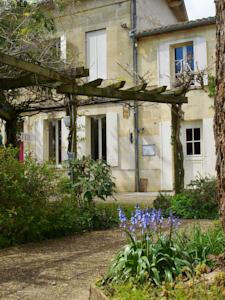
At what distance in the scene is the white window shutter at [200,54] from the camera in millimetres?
14031

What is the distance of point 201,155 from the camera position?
14320 mm

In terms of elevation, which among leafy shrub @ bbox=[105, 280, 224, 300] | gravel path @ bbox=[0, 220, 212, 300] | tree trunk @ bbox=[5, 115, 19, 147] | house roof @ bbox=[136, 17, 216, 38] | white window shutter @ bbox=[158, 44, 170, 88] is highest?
house roof @ bbox=[136, 17, 216, 38]

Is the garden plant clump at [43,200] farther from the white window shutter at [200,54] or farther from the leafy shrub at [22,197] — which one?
the white window shutter at [200,54]

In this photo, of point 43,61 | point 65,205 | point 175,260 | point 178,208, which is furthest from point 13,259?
point 43,61

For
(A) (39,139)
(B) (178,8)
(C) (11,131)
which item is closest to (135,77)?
(A) (39,139)

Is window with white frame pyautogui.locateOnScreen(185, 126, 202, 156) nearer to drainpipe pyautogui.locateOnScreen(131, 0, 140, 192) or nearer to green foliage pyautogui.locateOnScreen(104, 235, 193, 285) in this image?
drainpipe pyautogui.locateOnScreen(131, 0, 140, 192)

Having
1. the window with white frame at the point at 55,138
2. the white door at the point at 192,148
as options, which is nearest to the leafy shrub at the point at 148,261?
the white door at the point at 192,148

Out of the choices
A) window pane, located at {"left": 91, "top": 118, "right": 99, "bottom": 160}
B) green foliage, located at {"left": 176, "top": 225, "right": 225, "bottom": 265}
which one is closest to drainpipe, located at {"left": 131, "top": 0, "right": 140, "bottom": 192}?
window pane, located at {"left": 91, "top": 118, "right": 99, "bottom": 160}

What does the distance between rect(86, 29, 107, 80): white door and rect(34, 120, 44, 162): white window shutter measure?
2742 millimetres

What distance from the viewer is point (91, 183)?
23.9ft

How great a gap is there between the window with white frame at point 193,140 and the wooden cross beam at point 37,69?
7.40m

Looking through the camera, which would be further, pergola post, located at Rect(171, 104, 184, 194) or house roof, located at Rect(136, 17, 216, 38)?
house roof, located at Rect(136, 17, 216, 38)

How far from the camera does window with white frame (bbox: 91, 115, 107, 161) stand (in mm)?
15992

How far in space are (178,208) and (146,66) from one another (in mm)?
7829
